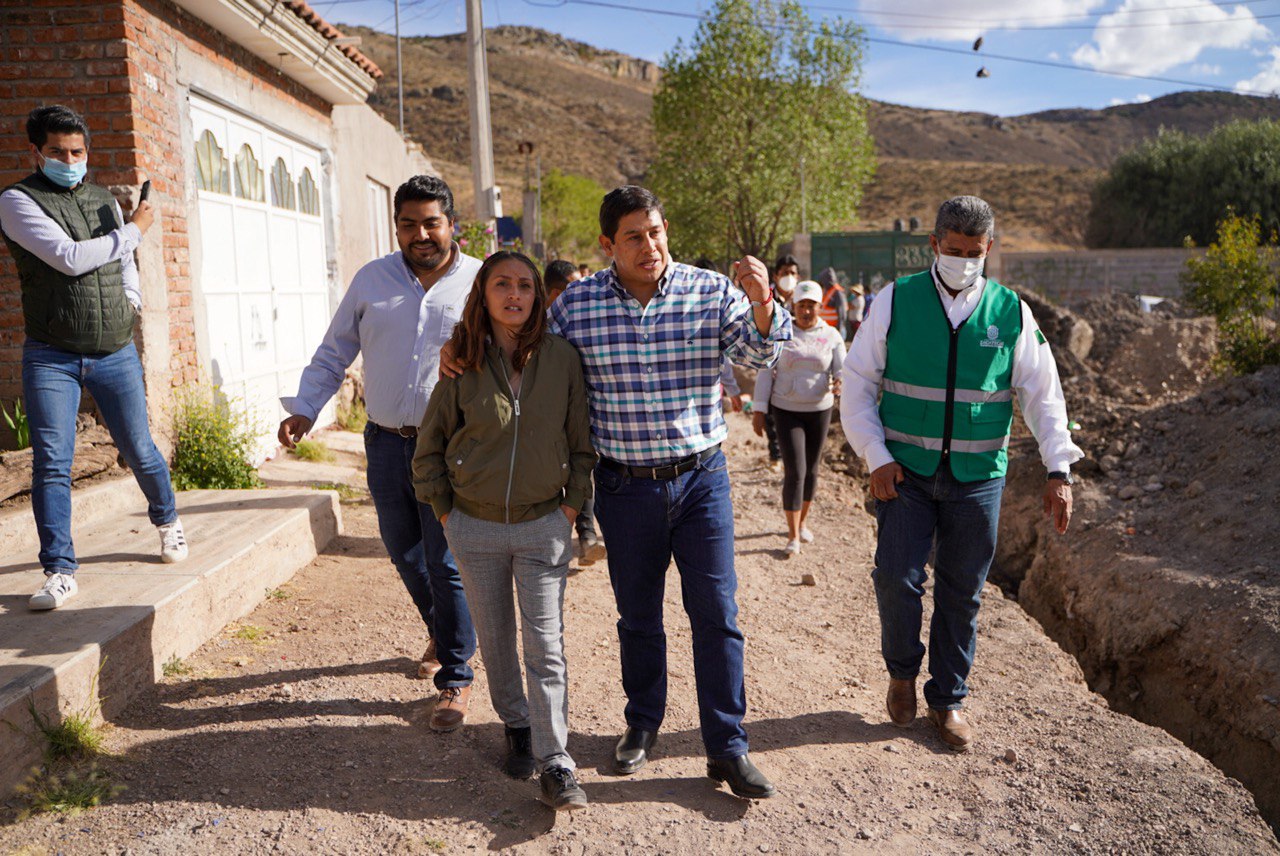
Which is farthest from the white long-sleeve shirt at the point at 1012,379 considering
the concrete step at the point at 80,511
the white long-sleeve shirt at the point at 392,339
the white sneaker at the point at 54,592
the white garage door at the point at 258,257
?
the white garage door at the point at 258,257

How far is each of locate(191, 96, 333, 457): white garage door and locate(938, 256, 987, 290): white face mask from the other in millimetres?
5216

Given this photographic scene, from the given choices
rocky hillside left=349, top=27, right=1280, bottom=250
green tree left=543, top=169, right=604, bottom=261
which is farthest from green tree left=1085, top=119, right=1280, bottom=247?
green tree left=543, top=169, right=604, bottom=261

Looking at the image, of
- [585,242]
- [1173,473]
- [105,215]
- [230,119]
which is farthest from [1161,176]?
[105,215]

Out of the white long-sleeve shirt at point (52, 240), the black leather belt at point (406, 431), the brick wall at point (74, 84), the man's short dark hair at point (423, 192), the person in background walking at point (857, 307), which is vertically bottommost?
the black leather belt at point (406, 431)

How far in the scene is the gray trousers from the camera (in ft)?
10.3

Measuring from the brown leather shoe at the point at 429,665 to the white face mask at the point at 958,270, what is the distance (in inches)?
101

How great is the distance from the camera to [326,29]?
8.53 metres

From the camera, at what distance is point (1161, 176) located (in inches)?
1614

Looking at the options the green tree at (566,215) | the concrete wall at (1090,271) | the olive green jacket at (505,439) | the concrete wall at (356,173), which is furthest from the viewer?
the green tree at (566,215)

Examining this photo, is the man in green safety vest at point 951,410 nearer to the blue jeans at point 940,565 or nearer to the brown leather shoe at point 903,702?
the blue jeans at point 940,565

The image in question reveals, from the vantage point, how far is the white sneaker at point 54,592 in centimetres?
396

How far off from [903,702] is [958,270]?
1.76m

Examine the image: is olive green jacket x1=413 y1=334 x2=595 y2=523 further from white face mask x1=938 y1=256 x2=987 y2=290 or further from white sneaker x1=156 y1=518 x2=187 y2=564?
white sneaker x1=156 y1=518 x2=187 y2=564

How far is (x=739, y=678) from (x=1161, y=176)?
44.5 metres
